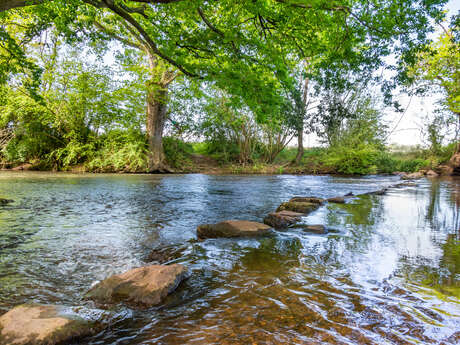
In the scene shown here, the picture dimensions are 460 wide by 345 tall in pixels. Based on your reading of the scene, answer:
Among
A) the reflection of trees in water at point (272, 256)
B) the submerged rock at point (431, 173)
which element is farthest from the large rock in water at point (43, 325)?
the submerged rock at point (431, 173)

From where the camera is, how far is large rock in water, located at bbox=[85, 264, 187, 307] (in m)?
1.93

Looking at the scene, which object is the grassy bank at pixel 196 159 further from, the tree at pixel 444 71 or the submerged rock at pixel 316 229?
the submerged rock at pixel 316 229

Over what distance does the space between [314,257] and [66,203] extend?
5771mm

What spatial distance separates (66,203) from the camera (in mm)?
6023

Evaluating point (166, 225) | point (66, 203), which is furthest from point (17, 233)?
point (66, 203)

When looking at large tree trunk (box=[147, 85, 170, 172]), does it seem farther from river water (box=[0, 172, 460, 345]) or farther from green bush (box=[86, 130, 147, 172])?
river water (box=[0, 172, 460, 345])

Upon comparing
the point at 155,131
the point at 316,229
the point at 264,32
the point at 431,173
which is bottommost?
the point at 316,229

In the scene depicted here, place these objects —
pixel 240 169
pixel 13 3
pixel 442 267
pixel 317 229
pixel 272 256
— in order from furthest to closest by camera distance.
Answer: pixel 240 169, pixel 13 3, pixel 317 229, pixel 272 256, pixel 442 267

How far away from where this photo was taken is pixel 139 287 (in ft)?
6.59

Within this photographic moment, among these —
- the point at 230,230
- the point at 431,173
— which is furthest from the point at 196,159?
the point at 230,230

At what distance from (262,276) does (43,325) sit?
1.62 meters

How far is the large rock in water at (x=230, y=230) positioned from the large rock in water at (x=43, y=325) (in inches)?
83.5

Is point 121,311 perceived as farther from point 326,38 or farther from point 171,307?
point 326,38

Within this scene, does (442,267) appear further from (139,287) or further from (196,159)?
(196,159)
